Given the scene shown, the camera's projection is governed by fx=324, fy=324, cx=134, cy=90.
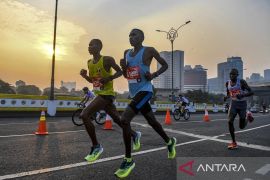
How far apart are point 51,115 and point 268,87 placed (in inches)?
3943

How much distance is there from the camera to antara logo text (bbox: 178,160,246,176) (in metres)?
4.93

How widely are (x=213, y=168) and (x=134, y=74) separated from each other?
194cm

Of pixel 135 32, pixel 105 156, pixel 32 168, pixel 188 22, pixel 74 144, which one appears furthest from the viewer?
pixel 188 22

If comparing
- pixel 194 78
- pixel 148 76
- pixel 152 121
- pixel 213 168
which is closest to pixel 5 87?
pixel 152 121

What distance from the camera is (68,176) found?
439 centimetres

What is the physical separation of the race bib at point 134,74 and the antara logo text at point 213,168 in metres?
1.55

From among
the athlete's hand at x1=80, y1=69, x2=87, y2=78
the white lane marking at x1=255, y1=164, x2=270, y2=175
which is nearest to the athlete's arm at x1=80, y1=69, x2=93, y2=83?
the athlete's hand at x1=80, y1=69, x2=87, y2=78

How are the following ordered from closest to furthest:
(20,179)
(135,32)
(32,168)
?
(20,179) < (32,168) < (135,32)

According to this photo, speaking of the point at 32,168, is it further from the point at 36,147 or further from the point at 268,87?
the point at 268,87

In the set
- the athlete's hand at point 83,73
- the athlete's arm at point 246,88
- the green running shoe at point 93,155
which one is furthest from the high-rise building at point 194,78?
the green running shoe at point 93,155

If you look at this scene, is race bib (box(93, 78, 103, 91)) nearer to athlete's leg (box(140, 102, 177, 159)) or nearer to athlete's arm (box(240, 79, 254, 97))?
athlete's leg (box(140, 102, 177, 159))

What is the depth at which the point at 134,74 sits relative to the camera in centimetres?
504

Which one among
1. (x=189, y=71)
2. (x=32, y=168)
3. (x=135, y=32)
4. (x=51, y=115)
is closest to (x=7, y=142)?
(x=32, y=168)

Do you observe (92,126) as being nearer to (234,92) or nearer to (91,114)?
(91,114)
